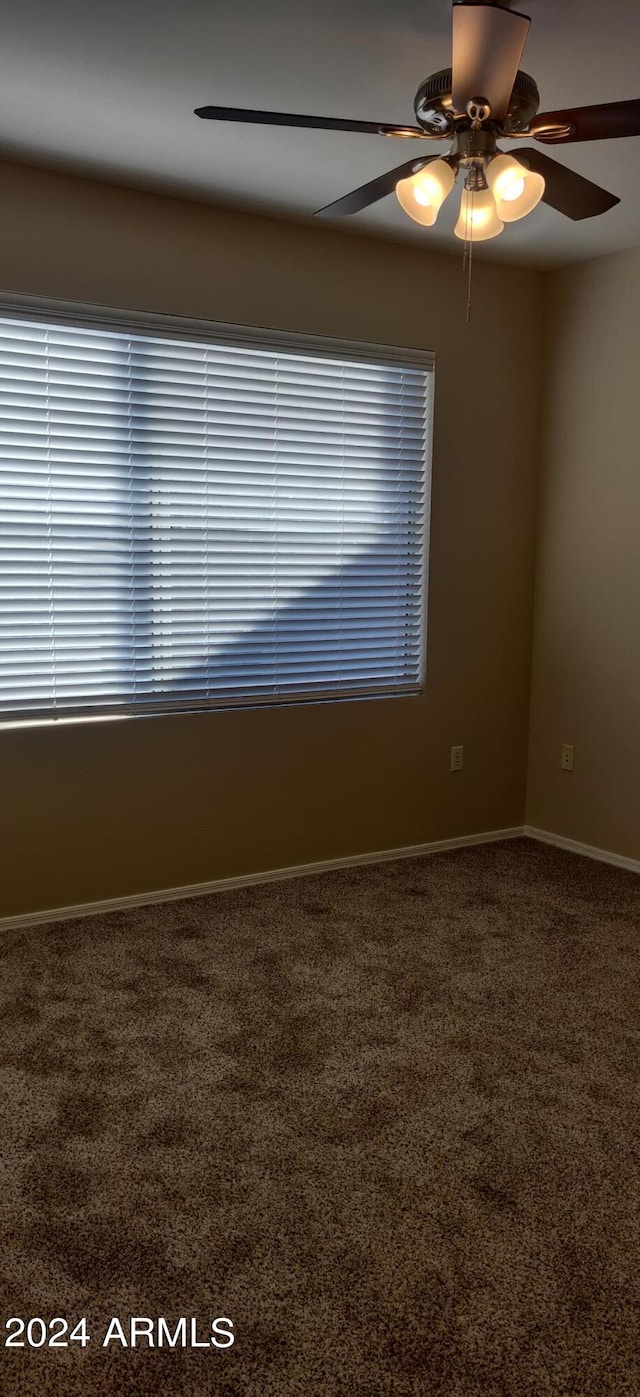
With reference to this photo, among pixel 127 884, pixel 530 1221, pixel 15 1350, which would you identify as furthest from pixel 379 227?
pixel 15 1350

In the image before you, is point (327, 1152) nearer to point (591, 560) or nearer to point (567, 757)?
point (567, 757)

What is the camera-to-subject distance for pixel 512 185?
2.08 metres

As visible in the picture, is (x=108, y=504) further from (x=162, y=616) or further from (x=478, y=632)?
(x=478, y=632)

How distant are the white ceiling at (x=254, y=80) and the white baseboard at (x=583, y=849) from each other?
8.29 feet

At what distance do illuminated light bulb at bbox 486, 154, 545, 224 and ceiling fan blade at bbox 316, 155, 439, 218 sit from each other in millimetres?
138

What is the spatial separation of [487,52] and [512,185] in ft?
1.20

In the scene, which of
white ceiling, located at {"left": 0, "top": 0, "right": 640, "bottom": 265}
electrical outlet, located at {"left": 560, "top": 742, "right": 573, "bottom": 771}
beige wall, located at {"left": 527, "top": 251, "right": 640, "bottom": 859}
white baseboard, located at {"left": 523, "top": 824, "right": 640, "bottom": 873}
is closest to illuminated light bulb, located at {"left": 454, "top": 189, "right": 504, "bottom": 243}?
white ceiling, located at {"left": 0, "top": 0, "right": 640, "bottom": 265}

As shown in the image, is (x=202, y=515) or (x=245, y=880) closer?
(x=202, y=515)

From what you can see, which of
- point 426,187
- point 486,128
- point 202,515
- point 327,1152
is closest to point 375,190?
point 426,187

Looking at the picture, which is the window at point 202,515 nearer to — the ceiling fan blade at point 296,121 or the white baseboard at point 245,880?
the white baseboard at point 245,880

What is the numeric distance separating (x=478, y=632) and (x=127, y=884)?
6.14ft

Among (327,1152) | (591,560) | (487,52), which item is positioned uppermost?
(487,52)

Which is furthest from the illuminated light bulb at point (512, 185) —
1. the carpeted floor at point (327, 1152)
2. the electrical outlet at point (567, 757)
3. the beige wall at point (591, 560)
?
the electrical outlet at point (567, 757)

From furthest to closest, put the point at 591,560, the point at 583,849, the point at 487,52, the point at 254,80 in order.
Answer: the point at 583,849, the point at 591,560, the point at 254,80, the point at 487,52
